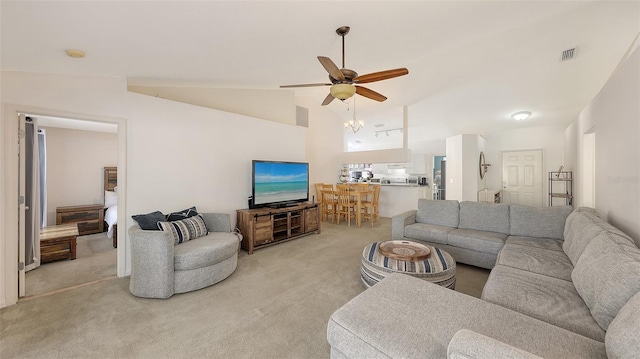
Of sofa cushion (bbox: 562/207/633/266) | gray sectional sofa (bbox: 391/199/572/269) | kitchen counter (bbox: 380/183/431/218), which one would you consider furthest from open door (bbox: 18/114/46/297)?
kitchen counter (bbox: 380/183/431/218)

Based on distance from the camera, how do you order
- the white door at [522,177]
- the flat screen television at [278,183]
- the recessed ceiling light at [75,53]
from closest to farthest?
the recessed ceiling light at [75,53]
the flat screen television at [278,183]
the white door at [522,177]

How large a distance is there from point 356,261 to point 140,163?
3102mm

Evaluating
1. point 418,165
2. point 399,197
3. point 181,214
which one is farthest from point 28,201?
point 418,165

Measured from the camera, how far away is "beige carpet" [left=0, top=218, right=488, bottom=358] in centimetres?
169

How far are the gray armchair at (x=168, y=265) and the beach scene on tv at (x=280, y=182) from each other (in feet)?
4.90

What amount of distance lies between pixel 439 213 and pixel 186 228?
355 centimetres

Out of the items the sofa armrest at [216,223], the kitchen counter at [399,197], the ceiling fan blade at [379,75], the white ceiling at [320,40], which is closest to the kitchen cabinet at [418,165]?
the kitchen counter at [399,197]

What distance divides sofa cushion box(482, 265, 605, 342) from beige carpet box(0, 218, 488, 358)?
72cm

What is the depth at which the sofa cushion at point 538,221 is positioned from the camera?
9.41 ft

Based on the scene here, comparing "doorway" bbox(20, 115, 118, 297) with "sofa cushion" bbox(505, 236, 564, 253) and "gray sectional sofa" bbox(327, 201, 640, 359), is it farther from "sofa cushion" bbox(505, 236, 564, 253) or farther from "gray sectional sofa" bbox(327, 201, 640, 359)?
"sofa cushion" bbox(505, 236, 564, 253)

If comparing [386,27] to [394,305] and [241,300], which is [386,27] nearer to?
[394,305]

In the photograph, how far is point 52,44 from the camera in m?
1.95

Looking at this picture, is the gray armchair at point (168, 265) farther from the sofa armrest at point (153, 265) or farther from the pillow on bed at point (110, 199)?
the pillow on bed at point (110, 199)

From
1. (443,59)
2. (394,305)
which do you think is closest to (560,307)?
(394,305)
